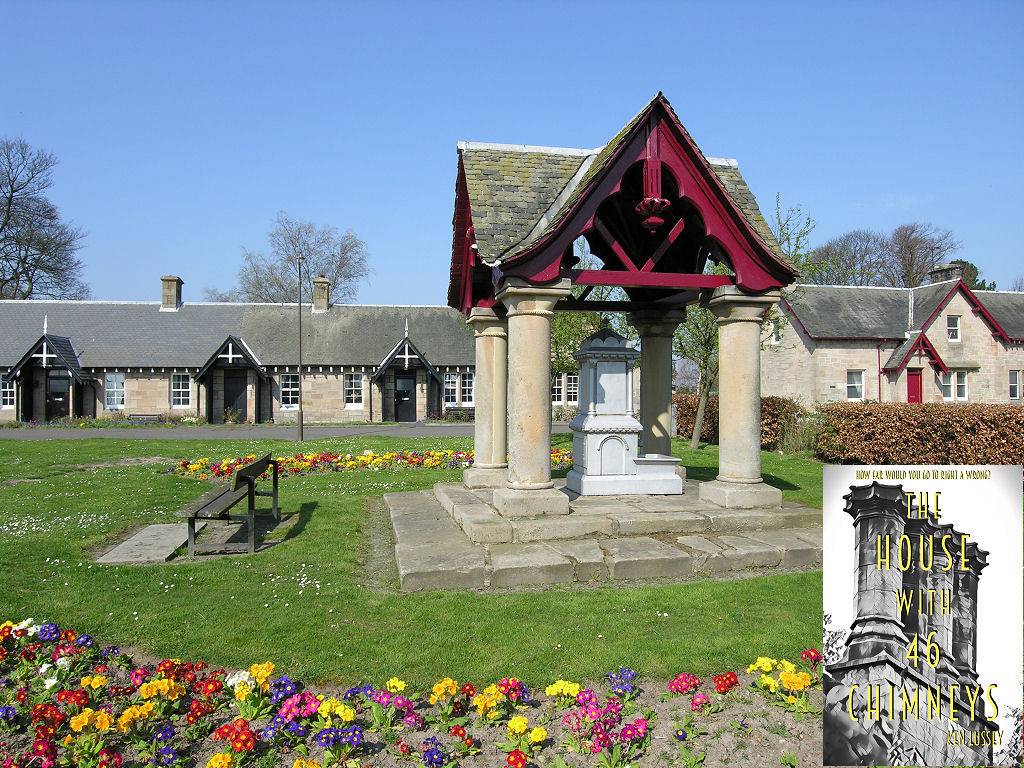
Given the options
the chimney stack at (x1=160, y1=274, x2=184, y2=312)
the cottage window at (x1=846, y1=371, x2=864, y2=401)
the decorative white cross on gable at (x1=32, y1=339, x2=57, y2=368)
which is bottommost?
the cottage window at (x1=846, y1=371, x2=864, y2=401)

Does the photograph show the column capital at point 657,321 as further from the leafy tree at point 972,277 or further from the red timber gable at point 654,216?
the leafy tree at point 972,277

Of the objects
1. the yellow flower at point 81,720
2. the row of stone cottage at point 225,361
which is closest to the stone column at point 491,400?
the yellow flower at point 81,720

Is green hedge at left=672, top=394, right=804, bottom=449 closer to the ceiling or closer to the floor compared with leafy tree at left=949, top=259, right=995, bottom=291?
closer to the floor

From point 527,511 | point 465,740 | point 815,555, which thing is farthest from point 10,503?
point 815,555

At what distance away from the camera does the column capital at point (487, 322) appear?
372 inches

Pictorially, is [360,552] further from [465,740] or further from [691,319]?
[691,319]

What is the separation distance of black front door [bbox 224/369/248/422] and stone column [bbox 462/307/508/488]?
27321 millimetres

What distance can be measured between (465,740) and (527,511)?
3611 mm

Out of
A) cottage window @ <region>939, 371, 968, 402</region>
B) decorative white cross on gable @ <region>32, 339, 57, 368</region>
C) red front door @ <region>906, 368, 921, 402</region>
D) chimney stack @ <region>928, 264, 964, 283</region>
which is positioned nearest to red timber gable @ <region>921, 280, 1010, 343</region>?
chimney stack @ <region>928, 264, 964, 283</region>

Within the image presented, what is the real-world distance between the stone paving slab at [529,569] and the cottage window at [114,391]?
33.9 metres

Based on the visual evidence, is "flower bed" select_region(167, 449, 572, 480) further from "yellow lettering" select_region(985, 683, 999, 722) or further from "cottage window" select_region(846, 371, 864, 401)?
"cottage window" select_region(846, 371, 864, 401)

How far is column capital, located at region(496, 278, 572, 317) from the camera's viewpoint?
7.07 meters

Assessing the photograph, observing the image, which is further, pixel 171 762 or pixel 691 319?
pixel 691 319

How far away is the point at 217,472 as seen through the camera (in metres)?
13.9
